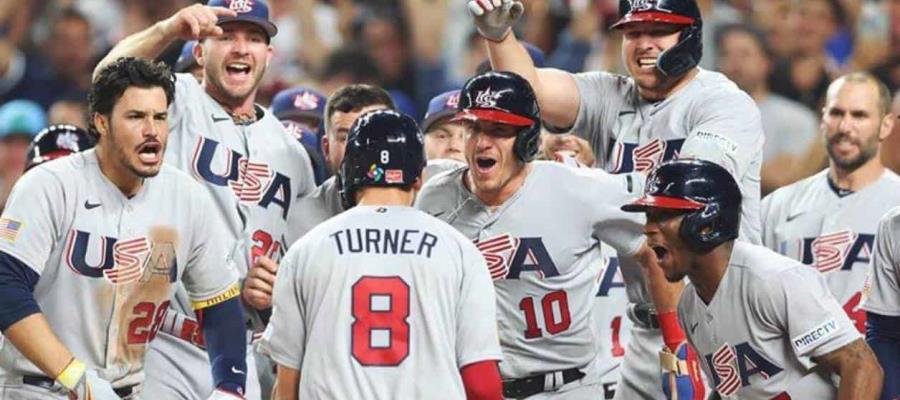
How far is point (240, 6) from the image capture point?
7.12 m

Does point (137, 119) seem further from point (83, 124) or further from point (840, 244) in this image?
point (83, 124)

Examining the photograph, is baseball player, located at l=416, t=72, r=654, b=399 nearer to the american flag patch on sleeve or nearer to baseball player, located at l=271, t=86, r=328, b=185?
the american flag patch on sleeve

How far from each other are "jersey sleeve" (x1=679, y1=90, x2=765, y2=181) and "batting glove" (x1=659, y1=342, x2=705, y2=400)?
707mm

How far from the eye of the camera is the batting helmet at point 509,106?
6.08m

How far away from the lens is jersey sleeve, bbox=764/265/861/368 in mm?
5262

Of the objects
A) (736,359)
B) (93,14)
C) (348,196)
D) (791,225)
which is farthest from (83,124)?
(736,359)

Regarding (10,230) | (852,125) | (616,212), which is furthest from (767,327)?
(852,125)

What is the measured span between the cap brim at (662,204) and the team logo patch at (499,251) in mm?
675

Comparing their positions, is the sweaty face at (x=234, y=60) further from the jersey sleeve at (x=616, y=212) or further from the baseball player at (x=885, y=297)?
the baseball player at (x=885, y=297)

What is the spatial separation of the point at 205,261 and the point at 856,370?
7.69 ft

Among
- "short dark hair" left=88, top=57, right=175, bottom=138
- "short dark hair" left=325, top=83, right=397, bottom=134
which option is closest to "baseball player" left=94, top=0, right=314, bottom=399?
"short dark hair" left=325, top=83, right=397, bottom=134

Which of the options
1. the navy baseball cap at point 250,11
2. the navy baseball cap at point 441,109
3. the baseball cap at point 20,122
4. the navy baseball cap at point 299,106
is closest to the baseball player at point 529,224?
the navy baseball cap at point 250,11

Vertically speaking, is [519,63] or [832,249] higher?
[519,63]

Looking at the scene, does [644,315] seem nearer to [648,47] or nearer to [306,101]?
[648,47]
